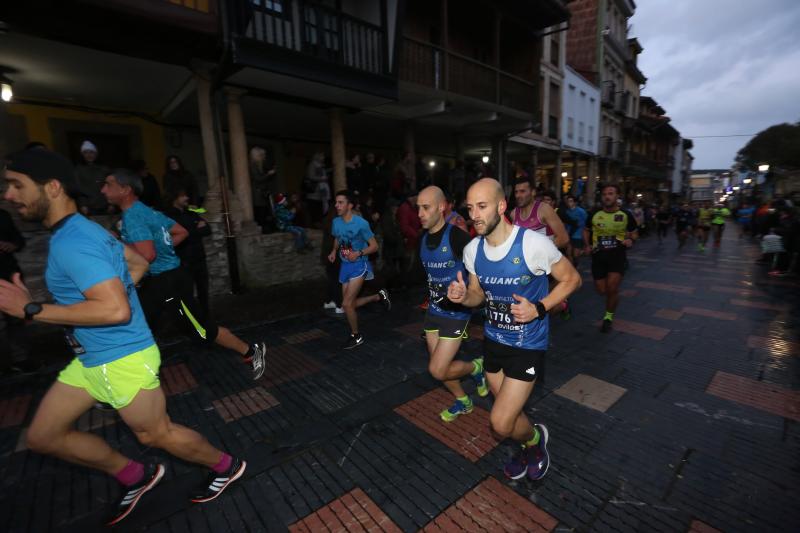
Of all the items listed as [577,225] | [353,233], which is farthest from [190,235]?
[577,225]

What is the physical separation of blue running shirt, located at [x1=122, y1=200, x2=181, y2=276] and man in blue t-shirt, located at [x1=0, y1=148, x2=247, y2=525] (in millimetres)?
1614

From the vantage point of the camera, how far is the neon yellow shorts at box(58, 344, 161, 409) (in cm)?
191

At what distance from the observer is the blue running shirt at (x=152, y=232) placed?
345 cm

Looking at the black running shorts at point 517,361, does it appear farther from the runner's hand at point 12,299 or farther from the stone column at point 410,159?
the stone column at point 410,159

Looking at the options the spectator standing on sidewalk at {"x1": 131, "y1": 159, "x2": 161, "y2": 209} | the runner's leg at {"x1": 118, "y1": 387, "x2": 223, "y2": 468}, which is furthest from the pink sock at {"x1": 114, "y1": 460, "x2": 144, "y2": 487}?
the spectator standing on sidewalk at {"x1": 131, "y1": 159, "x2": 161, "y2": 209}

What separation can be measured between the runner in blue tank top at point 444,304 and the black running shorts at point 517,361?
589mm

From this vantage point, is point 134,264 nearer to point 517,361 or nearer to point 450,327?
point 450,327

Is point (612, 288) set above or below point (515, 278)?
below

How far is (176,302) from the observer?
12.1 feet

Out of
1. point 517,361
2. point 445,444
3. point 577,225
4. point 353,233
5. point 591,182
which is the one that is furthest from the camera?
point 591,182

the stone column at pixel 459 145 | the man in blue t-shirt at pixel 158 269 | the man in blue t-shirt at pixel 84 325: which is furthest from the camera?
the stone column at pixel 459 145

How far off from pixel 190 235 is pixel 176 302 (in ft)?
4.82

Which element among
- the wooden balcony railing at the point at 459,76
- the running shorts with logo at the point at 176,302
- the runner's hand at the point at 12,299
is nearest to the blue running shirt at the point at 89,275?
the runner's hand at the point at 12,299

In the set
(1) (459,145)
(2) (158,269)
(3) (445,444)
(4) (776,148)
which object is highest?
(4) (776,148)
